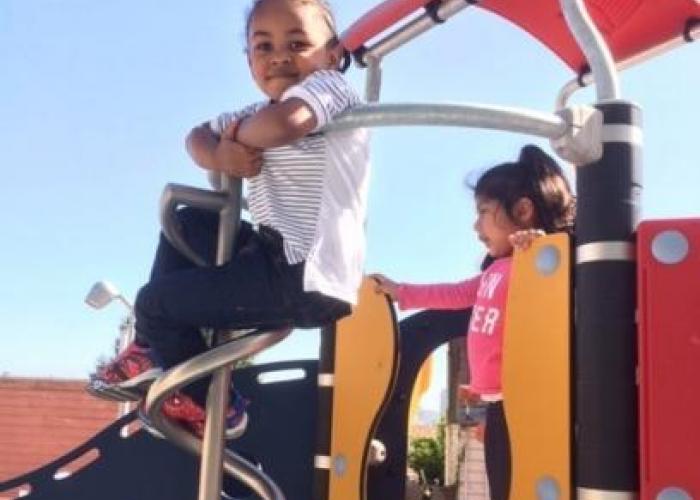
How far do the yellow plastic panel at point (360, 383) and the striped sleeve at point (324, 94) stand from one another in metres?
1.39

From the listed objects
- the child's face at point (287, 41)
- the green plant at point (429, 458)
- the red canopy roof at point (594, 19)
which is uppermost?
the red canopy roof at point (594, 19)

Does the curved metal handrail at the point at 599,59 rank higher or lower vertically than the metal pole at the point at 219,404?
higher

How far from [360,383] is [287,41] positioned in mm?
1532

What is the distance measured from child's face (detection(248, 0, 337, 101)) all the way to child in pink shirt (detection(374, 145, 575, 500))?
1.06 meters

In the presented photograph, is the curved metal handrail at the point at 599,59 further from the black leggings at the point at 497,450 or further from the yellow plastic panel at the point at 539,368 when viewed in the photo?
the black leggings at the point at 497,450

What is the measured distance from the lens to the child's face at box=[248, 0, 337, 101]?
4.80 feet

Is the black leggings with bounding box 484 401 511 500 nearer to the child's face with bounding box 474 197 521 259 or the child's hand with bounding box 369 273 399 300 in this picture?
the child's face with bounding box 474 197 521 259

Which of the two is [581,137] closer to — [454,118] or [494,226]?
[454,118]

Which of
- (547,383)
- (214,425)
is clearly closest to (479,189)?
(547,383)

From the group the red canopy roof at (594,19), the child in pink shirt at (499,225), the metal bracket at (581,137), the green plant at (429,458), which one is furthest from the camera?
the green plant at (429,458)

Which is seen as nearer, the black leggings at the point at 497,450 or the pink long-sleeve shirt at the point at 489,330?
the black leggings at the point at 497,450

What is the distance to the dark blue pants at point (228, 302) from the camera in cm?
142

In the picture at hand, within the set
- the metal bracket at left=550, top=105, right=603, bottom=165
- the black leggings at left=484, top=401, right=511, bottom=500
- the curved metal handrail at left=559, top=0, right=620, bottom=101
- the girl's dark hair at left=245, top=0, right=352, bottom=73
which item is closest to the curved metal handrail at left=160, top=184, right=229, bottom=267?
the girl's dark hair at left=245, top=0, right=352, bottom=73

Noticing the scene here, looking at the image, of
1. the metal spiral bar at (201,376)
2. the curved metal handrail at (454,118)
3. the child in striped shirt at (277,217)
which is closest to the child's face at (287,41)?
the child in striped shirt at (277,217)
